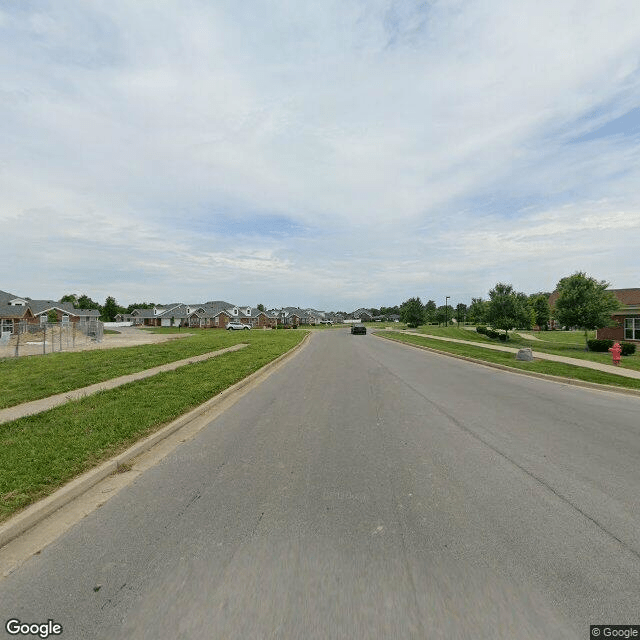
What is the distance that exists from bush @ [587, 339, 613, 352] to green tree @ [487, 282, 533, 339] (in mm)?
11621

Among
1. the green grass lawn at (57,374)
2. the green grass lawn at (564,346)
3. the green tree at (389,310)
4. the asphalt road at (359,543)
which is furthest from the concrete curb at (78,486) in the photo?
the green tree at (389,310)

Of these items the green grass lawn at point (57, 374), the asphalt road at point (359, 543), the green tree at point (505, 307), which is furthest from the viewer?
the green tree at point (505, 307)

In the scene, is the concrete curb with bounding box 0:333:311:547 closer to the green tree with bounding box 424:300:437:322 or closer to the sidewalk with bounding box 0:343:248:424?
the sidewalk with bounding box 0:343:248:424

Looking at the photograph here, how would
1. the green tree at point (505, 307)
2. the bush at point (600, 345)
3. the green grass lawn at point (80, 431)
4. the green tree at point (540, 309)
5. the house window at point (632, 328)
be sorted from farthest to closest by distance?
the green tree at point (540, 309), the green tree at point (505, 307), the house window at point (632, 328), the bush at point (600, 345), the green grass lawn at point (80, 431)

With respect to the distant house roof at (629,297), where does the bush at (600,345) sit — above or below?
below

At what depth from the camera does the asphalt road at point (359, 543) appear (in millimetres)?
2289

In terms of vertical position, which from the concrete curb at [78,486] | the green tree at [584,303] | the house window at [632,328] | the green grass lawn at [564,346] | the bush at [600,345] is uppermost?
the green tree at [584,303]

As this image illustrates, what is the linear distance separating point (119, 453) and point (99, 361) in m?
11.9

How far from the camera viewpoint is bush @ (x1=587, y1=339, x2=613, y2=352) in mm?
23031

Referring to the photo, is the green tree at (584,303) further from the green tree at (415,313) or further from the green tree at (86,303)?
the green tree at (86,303)

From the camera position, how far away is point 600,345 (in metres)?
23.5

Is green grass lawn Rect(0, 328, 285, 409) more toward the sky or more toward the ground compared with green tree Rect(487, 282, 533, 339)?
more toward the ground

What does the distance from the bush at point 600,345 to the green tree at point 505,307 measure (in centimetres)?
1162

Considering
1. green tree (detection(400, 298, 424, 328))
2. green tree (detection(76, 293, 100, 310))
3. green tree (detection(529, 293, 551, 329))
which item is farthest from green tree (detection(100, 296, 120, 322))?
green tree (detection(529, 293, 551, 329))
